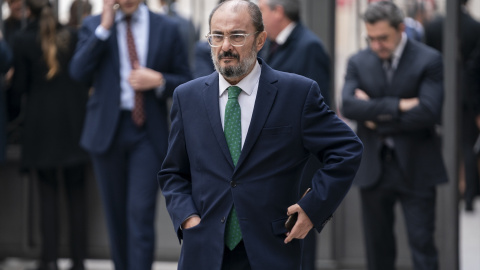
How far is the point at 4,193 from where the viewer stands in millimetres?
8008

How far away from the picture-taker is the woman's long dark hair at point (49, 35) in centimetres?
720

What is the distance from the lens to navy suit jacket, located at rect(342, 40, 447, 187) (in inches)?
243

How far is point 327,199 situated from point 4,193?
4.67 metres

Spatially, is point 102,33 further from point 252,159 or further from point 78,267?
point 252,159

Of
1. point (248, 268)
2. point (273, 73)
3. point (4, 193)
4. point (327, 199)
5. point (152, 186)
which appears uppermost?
point (273, 73)

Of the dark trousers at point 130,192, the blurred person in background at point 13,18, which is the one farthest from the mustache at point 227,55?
the blurred person in background at point 13,18

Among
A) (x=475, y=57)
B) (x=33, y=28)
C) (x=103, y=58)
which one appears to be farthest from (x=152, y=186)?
(x=475, y=57)

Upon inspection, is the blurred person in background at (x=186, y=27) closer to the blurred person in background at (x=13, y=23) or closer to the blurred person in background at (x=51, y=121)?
the blurred person in background at (x=51, y=121)

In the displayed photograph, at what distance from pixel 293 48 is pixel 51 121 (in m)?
2.05

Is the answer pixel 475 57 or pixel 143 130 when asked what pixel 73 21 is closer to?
pixel 143 130

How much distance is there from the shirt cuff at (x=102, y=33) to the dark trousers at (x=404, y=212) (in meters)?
1.92

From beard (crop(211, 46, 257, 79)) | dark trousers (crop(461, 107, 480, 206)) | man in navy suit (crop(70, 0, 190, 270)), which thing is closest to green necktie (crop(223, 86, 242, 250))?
beard (crop(211, 46, 257, 79))

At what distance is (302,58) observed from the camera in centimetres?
636

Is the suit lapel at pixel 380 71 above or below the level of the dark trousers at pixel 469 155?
above
